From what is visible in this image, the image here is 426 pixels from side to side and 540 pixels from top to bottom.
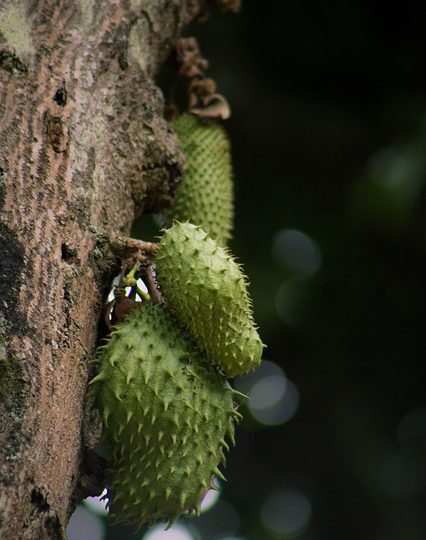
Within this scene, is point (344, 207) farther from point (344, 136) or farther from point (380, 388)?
point (380, 388)

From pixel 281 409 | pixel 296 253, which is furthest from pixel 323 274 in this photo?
pixel 281 409

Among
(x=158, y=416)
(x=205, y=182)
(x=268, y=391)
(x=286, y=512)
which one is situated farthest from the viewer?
(x=286, y=512)

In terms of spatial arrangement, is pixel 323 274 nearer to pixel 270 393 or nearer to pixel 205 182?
pixel 270 393

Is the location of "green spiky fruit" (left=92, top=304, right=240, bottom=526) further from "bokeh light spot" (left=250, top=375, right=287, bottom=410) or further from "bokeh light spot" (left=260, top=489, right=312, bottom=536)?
"bokeh light spot" (left=260, top=489, right=312, bottom=536)

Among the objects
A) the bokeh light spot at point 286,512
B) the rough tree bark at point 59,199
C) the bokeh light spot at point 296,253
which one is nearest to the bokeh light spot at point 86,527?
the bokeh light spot at point 286,512

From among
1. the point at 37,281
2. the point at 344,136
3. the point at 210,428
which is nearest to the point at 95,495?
the point at 210,428

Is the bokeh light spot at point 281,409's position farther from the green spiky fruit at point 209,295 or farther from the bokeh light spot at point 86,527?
the green spiky fruit at point 209,295
